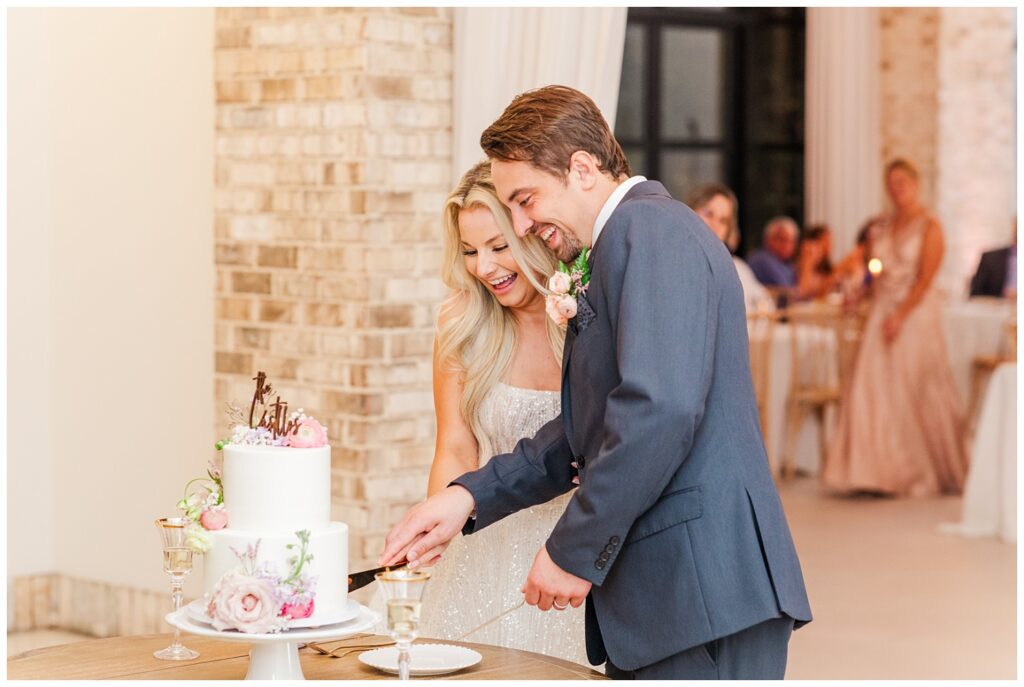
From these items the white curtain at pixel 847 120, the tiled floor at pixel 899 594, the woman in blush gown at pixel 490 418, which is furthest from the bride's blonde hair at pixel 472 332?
the white curtain at pixel 847 120

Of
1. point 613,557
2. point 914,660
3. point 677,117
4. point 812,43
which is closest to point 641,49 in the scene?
point 677,117

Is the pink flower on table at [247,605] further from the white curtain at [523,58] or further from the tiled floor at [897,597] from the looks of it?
the tiled floor at [897,597]

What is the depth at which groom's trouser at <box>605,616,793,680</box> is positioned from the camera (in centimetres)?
242

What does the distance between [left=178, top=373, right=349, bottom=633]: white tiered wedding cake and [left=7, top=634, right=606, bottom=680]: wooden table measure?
0.67 feet

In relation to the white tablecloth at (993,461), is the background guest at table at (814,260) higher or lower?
higher

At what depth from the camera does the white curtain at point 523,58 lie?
4172 mm

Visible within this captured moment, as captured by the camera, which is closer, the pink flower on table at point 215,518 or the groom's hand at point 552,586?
the pink flower on table at point 215,518

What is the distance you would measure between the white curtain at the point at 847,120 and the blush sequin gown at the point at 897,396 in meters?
4.04

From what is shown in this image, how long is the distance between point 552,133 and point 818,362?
6.72m

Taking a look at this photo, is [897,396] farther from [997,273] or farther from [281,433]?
[281,433]

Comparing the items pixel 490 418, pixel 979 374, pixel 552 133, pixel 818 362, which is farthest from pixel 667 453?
pixel 979 374

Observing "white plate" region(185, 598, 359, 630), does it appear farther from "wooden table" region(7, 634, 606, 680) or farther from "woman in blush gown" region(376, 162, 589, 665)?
"woman in blush gown" region(376, 162, 589, 665)

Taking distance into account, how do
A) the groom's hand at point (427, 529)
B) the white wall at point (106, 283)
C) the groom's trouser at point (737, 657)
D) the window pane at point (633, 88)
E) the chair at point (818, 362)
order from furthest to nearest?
the window pane at point (633, 88)
the chair at point (818, 362)
the white wall at point (106, 283)
the groom's hand at point (427, 529)
the groom's trouser at point (737, 657)

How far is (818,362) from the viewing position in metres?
8.94
